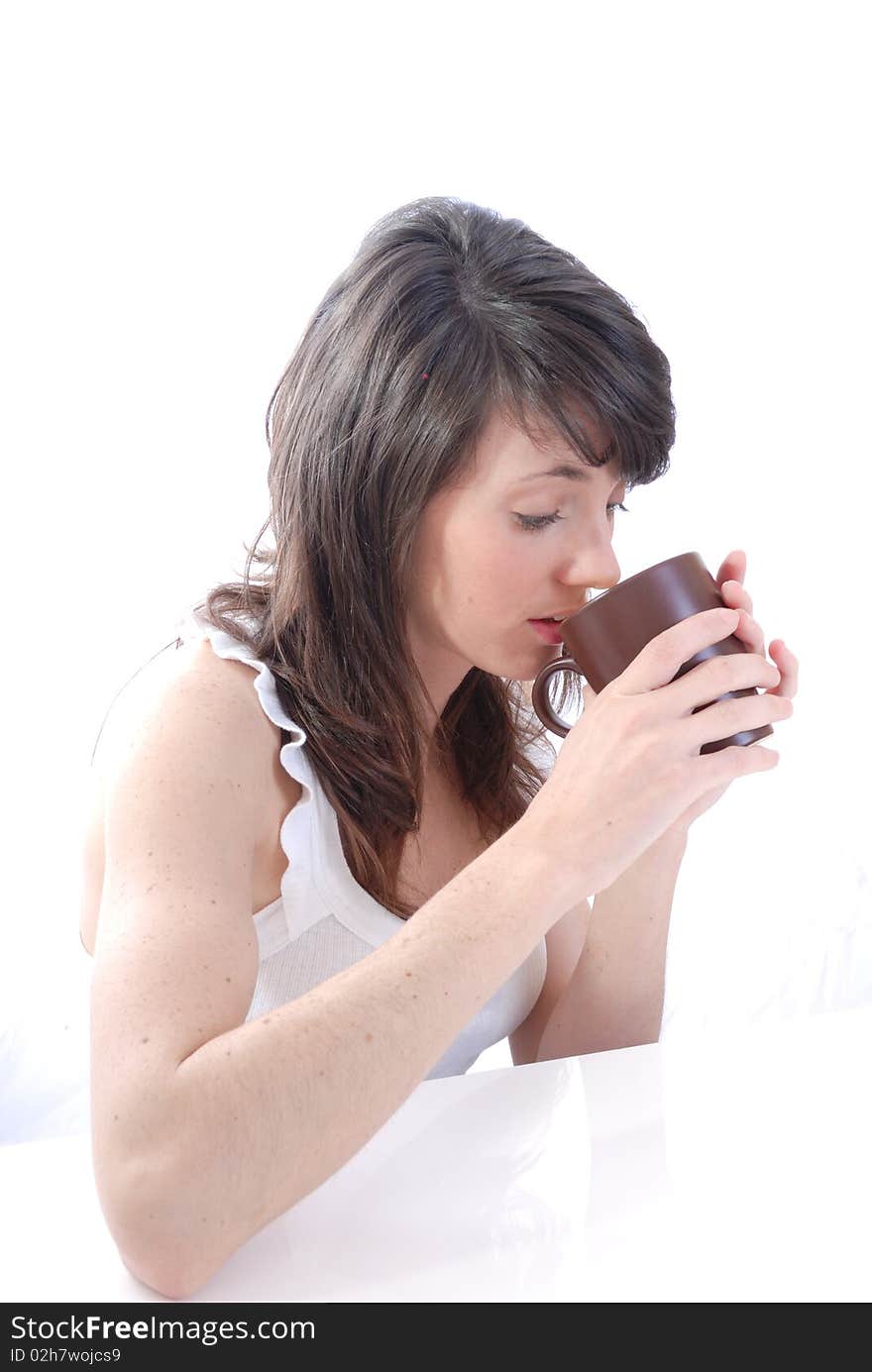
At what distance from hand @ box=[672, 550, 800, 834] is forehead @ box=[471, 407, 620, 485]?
136mm

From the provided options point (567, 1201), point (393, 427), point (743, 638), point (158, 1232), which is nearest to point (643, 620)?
point (743, 638)

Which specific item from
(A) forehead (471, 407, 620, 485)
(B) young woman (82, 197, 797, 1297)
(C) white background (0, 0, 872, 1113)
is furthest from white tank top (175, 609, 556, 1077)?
(C) white background (0, 0, 872, 1113)

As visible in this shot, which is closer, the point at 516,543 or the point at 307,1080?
the point at 307,1080

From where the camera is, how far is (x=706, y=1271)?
0.59 meters

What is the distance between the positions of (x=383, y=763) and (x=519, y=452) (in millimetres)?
274

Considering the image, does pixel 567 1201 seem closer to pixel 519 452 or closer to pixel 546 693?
pixel 546 693

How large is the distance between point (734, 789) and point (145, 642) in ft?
2.75

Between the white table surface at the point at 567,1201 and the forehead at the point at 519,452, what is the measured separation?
0.42m

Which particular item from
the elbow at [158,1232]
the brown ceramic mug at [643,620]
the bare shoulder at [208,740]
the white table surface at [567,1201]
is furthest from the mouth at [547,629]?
the elbow at [158,1232]

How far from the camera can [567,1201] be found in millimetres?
661

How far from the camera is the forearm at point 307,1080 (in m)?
0.59

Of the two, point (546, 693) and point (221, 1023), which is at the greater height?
point (546, 693)

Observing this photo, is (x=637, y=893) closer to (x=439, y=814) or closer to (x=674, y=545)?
(x=439, y=814)

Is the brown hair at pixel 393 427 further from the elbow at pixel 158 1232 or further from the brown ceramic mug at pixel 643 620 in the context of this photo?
the elbow at pixel 158 1232
